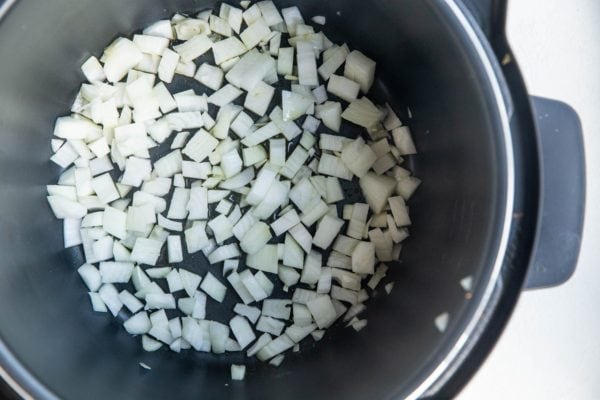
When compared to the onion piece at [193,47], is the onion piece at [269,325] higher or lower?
lower

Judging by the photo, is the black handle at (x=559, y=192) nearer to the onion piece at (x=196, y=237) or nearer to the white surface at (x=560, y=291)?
the white surface at (x=560, y=291)

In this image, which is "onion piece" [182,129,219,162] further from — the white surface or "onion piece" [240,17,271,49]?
the white surface

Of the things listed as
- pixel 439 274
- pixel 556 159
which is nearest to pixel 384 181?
pixel 439 274

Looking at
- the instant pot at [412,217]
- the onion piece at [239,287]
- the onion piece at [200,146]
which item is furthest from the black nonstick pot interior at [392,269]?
the onion piece at [200,146]

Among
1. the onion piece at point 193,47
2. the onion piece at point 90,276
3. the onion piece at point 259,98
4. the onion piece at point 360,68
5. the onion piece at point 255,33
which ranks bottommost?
the onion piece at point 90,276

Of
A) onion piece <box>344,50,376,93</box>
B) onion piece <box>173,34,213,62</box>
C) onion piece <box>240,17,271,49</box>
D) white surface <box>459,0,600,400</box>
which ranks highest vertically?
onion piece <box>173,34,213,62</box>

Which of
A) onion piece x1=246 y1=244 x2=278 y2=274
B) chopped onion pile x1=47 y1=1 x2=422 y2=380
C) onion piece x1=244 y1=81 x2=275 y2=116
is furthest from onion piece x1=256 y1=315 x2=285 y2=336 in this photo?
onion piece x1=244 y1=81 x2=275 y2=116
